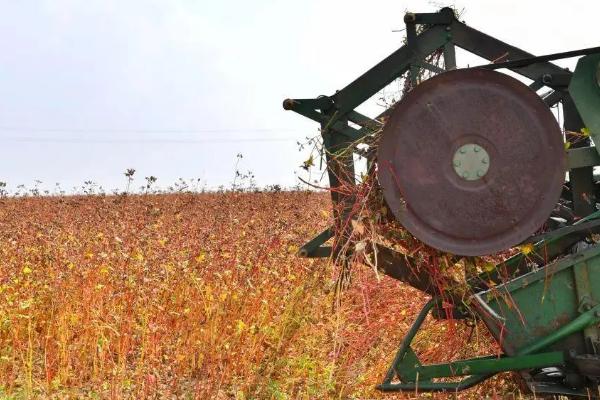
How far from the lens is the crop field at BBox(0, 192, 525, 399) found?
14.1 ft

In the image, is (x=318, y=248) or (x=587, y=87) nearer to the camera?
(x=587, y=87)

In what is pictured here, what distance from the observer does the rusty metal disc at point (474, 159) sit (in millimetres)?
3420

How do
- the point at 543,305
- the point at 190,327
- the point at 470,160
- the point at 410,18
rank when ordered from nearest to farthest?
the point at 470,160
the point at 543,305
the point at 410,18
the point at 190,327

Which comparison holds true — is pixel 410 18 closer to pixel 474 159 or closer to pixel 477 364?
pixel 474 159

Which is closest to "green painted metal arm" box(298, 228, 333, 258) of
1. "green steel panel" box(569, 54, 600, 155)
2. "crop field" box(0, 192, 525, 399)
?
"crop field" box(0, 192, 525, 399)

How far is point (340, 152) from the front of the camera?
3.94m

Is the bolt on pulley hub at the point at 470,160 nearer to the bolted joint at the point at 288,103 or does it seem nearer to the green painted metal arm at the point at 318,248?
the green painted metal arm at the point at 318,248

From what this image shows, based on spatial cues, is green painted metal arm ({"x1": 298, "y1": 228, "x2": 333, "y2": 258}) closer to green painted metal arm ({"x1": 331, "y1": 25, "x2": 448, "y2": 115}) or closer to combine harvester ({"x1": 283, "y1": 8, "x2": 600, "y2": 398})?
combine harvester ({"x1": 283, "y1": 8, "x2": 600, "y2": 398})

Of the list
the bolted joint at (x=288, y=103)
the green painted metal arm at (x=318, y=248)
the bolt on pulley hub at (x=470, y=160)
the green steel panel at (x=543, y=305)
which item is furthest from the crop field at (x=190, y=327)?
the bolt on pulley hub at (x=470, y=160)

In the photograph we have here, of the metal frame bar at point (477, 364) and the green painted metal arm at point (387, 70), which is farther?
the green painted metal arm at point (387, 70)

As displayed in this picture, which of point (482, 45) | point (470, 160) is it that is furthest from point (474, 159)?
point (482, 45)

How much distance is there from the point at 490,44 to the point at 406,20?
0.50 meters

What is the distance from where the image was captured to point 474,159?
11.3 ft

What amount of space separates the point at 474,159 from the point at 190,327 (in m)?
2.28
